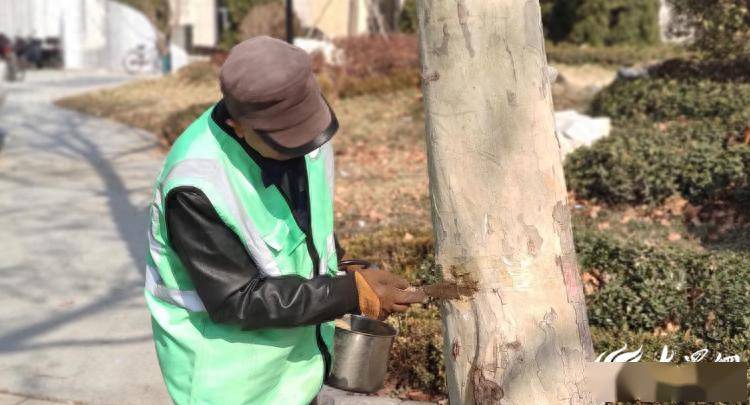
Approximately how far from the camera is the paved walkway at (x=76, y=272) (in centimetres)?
467

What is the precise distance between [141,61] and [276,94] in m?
28.6

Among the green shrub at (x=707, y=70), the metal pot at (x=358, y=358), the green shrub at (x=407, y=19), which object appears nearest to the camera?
the metal pot at (x=358, y=358)

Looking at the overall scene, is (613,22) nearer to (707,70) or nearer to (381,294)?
(707,70)

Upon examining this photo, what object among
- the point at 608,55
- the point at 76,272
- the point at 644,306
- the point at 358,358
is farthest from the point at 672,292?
the point at 608,55

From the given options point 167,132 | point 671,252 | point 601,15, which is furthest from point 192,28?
point 671,252

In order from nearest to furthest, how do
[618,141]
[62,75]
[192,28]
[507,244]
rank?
[507,244], [618,141], [62,75], [192,28]

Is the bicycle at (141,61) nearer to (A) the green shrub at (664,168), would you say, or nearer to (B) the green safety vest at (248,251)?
(A) the green shrub at (664,168)

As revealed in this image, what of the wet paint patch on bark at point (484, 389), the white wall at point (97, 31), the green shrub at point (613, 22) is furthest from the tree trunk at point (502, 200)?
the white wall at point (97, 31)

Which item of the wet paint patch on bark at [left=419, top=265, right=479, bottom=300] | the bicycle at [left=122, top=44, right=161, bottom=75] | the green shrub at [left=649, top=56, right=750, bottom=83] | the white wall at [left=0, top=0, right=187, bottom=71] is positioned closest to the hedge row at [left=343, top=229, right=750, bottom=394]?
the wet paint patch on bark at [left=419, top=265, right=479, bottom=300]

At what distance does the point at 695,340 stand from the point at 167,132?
9.06m

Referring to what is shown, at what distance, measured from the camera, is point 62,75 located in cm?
2619

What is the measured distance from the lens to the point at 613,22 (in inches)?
773

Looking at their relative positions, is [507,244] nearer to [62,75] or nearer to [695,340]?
[695,340]

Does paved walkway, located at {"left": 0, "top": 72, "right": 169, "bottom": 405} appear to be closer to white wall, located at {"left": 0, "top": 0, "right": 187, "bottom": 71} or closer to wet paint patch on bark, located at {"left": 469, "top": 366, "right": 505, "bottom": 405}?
wet paint patch on bark, located at {"left": 469, "top": 366, "right": 505, "bottom": 405}
